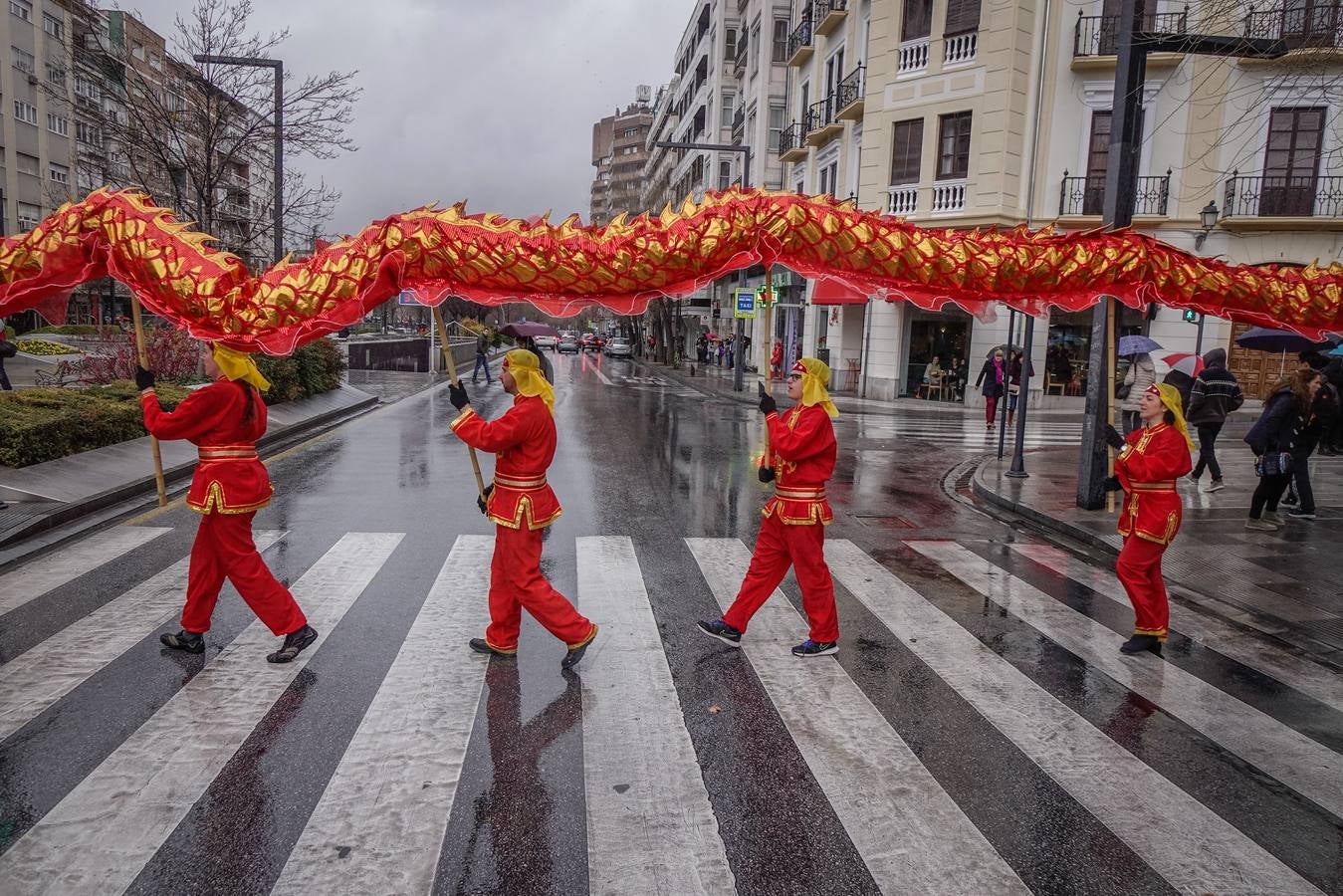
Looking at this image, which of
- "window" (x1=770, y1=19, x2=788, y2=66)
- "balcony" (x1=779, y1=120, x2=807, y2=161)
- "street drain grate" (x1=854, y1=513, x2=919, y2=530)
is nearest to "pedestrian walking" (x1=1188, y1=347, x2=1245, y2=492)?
"street drain grate" (x1=854, y1=513, x2=919, y2=530)

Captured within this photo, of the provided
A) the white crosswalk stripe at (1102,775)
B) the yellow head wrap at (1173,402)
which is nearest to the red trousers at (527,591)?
the white crosswalk stripe at (1102,775)

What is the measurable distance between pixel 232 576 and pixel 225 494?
50 cm

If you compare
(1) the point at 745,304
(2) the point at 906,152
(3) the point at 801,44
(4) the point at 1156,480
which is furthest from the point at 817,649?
(3) the point at 801,44

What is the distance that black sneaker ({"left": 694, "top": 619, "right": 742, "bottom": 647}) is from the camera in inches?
227

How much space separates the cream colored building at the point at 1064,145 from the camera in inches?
893

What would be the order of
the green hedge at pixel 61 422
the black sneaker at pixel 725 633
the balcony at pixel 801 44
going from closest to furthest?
the black sneaker at pixel 725 633 < the green hedge at pixel 61 422 < the balcony at pixel 801 44

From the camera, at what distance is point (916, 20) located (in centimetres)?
2517

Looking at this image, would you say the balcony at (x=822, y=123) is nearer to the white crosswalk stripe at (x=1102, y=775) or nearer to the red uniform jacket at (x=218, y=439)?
the white crosswalk stripe at (x=1102, y=775)

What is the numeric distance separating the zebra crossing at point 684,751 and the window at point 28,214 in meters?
46.9

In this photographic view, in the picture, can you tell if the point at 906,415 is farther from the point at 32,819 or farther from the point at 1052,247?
the point at 32,819

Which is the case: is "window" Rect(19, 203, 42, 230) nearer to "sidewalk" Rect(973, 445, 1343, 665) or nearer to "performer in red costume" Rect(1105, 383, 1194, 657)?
"sidewalk" Rect(973, 445, 1343, 665)

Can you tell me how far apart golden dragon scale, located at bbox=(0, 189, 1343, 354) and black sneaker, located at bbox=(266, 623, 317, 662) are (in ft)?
5.58

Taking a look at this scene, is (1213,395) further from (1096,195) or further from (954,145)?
(954,145)

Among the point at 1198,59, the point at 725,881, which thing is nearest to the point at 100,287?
the point at 1198,59
